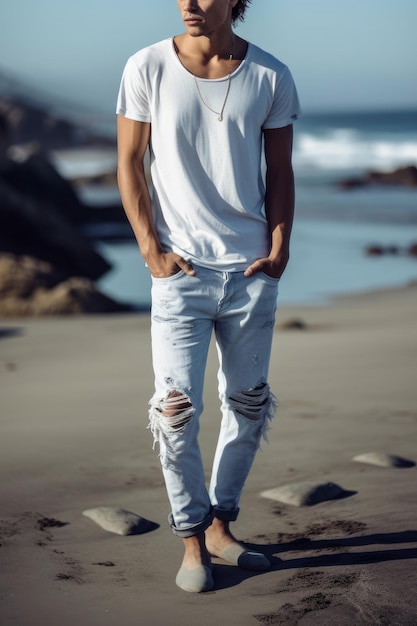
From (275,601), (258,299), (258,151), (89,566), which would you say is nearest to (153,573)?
(89,566)

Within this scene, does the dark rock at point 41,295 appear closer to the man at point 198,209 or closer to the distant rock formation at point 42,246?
the distant rock formation at point 42,246

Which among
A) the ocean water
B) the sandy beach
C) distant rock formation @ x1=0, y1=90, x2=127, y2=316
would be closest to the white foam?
the ocean water

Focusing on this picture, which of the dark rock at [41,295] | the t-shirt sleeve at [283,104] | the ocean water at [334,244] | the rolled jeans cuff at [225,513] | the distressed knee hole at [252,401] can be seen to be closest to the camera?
the t-shirt sleeve at [283,104]

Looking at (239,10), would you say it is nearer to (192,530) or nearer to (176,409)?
(176,409)

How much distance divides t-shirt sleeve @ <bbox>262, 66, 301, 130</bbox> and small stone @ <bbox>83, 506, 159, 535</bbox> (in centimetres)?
152

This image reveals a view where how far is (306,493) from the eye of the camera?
13.7 feet

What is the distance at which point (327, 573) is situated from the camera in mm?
3418

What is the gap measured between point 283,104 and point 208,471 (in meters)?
1.85

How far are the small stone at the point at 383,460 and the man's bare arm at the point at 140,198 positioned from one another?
1.70 metres

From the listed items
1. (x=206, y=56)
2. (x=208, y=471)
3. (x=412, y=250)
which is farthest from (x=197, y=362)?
(x=412, y=250)

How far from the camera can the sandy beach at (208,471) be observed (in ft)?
10.5

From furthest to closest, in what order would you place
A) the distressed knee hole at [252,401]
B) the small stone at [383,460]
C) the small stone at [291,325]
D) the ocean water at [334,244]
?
1. the ocean water at [334,244]
2. the small stone at [291,325]
3. the small stone at [383,460]
4. the distressed knee hole at [252,401]

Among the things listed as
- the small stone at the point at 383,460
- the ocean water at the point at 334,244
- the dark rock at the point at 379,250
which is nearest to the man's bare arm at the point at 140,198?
the small stone at the point at 383,460

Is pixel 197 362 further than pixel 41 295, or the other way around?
pixel 41 295
